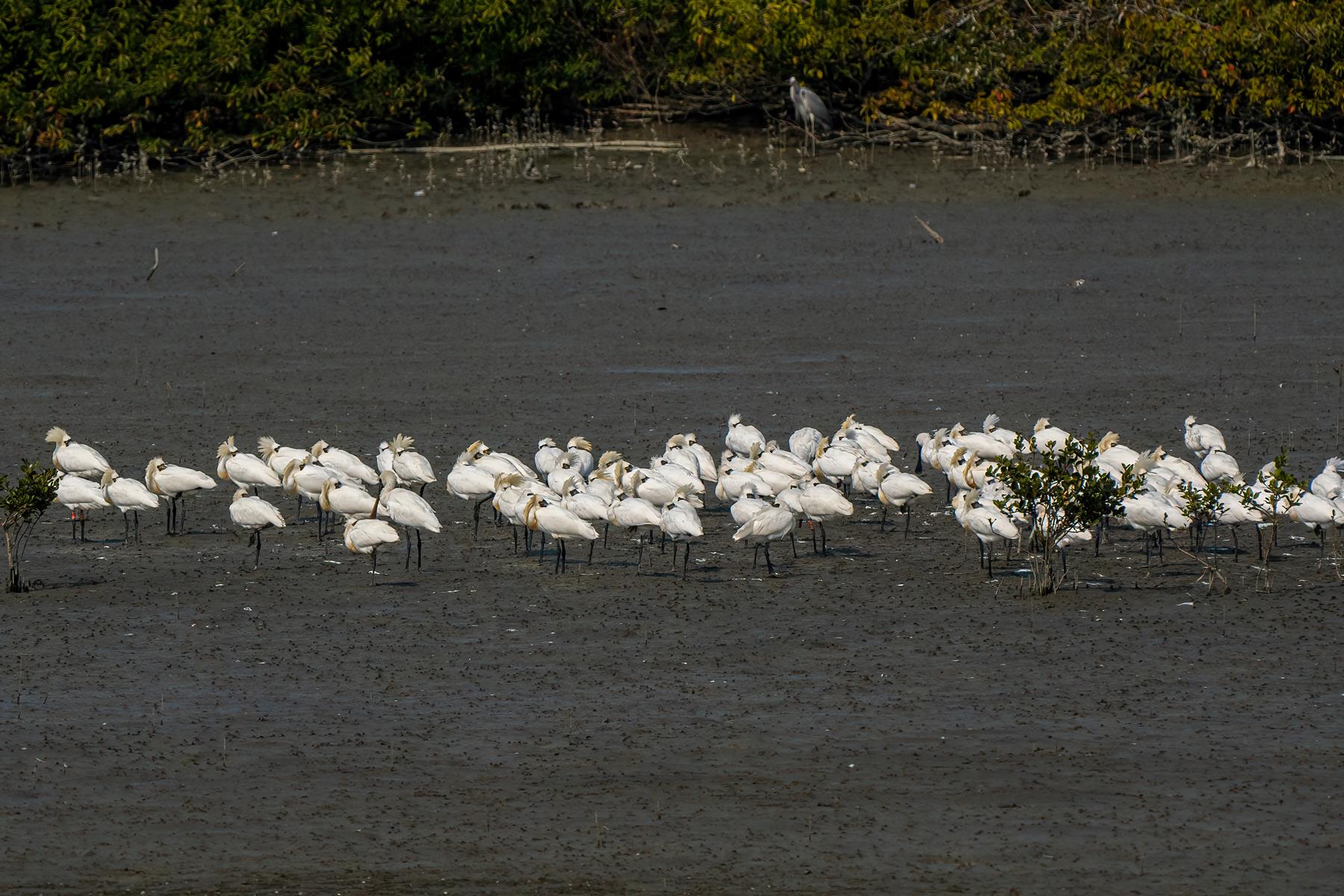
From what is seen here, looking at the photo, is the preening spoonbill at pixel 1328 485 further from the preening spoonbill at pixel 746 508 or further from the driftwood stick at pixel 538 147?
the driftwood stick at pixel 538 147

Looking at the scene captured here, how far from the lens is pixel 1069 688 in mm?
10125

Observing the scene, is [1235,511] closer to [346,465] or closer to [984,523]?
[984,523]

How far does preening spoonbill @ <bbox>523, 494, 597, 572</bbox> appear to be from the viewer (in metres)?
12.5

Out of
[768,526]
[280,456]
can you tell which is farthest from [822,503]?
[280,456]

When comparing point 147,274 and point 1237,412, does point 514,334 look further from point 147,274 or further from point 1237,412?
point 1237,412

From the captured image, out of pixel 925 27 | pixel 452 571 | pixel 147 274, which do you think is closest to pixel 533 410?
pixel 452 571

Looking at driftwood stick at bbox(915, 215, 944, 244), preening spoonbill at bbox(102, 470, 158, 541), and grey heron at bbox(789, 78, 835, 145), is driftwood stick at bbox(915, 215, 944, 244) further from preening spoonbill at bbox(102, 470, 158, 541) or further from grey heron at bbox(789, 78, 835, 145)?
preening spoonbill at bbox(102, 470, 158, 541)

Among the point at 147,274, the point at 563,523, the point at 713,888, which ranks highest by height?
the point at 147,274

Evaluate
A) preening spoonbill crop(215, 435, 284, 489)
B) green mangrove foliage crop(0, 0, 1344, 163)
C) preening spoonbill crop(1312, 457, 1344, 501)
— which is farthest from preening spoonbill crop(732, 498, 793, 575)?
green mangrove foliage crop(0, 0, 1344, 163)

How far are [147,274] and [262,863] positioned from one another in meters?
16.8

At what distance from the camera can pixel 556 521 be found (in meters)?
12.6

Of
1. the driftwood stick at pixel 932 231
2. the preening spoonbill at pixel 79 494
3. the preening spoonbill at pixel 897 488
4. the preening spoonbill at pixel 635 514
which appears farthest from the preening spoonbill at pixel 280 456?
the driftwood stick at pixel 932 231

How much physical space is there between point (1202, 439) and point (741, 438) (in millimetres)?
3148

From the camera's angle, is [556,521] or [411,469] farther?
[411,469]
